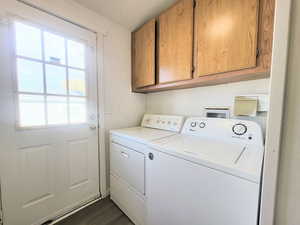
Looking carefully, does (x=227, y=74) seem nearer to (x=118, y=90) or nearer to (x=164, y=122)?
(x=164, y=122)

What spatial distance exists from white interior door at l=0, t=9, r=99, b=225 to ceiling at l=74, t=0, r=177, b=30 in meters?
0.31

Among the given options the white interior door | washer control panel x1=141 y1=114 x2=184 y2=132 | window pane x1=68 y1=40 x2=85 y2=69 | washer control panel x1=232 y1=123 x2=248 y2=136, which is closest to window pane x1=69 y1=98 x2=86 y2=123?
the white interior door

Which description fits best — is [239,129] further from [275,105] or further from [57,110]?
[57,110]

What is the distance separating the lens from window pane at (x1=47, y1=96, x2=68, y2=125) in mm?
1309

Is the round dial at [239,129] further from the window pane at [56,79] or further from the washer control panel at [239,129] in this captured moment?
the window pane at [56,79]

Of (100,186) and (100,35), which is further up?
(100,35)

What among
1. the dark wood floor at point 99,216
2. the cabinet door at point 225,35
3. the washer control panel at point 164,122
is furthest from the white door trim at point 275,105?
the dark wood floor at point 99,216

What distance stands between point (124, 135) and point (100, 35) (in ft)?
4.10

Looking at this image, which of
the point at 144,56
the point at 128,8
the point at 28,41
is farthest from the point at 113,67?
the point at 28,41

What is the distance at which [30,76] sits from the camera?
1.19 metres

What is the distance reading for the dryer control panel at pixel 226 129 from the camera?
1.03 meters

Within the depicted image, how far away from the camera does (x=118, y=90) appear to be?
182 cm

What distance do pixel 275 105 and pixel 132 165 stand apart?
118cm

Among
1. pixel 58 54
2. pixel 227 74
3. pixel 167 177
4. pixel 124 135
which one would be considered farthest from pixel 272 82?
pixel 58 54
